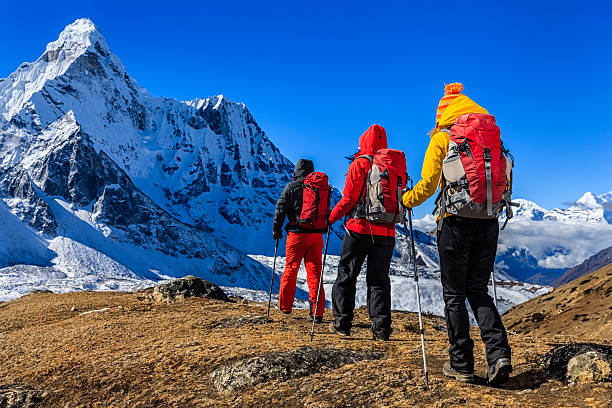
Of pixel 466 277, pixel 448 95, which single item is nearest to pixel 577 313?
pixel 466 277

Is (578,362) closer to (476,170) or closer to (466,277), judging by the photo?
(466,277)

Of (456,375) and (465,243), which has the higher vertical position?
(465,243)

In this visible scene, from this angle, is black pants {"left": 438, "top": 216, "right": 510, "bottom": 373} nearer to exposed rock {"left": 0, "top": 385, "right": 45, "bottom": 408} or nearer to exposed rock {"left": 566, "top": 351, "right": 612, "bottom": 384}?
exposed rock {"left": 566, "top": 351, "right": 612, "bottom": 384}

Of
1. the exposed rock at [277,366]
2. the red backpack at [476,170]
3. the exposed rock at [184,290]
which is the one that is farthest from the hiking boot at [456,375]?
the exposed rock at [184,290]

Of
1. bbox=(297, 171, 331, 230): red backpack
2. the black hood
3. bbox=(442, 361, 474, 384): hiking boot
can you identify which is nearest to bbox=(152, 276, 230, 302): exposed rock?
bbox=(297, 171, 331, 230): red backpack

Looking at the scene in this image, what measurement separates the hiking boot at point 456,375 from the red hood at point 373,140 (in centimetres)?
392

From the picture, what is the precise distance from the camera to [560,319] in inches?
685

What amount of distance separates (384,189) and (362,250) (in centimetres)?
115

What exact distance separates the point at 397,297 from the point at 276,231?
88708 mm

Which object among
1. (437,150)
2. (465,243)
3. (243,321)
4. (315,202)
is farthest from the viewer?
(315,202)

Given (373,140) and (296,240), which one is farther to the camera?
(296,240)

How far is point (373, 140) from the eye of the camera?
836 cm

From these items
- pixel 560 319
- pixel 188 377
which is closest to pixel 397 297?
pixel 560 319

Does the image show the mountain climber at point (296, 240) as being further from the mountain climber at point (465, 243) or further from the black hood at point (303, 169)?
the mountain climber at point (465, 243)
